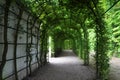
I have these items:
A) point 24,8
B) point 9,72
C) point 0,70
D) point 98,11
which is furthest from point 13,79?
point 98,11

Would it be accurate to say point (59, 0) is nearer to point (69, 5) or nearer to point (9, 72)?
point (69, 5)

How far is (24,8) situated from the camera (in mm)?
7949

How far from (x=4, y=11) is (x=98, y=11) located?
3.55 m

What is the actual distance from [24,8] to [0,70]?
3.26m

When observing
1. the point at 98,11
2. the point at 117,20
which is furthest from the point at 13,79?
the point at 117,20

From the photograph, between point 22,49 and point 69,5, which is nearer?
point 22,49

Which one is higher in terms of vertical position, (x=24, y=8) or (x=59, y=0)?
(x=59, y=0)

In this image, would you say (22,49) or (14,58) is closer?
(14,58)

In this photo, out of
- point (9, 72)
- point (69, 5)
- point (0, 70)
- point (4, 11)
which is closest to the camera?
point (0, 70)

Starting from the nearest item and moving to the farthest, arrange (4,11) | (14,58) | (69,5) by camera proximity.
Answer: (4,11) < (14,58) < (69,5)

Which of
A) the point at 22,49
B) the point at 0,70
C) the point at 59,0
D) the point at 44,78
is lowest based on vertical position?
the point at 44,78

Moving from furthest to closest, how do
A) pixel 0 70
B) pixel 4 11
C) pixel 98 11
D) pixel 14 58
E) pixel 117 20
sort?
1. pixel 117 20
2. pixel 98 11
3. pixel 14 58
4. pixel 4 11
5. pixel 0 70

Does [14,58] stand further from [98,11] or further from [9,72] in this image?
[98,11]

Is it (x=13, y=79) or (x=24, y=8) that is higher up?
(x=24, y=8)
